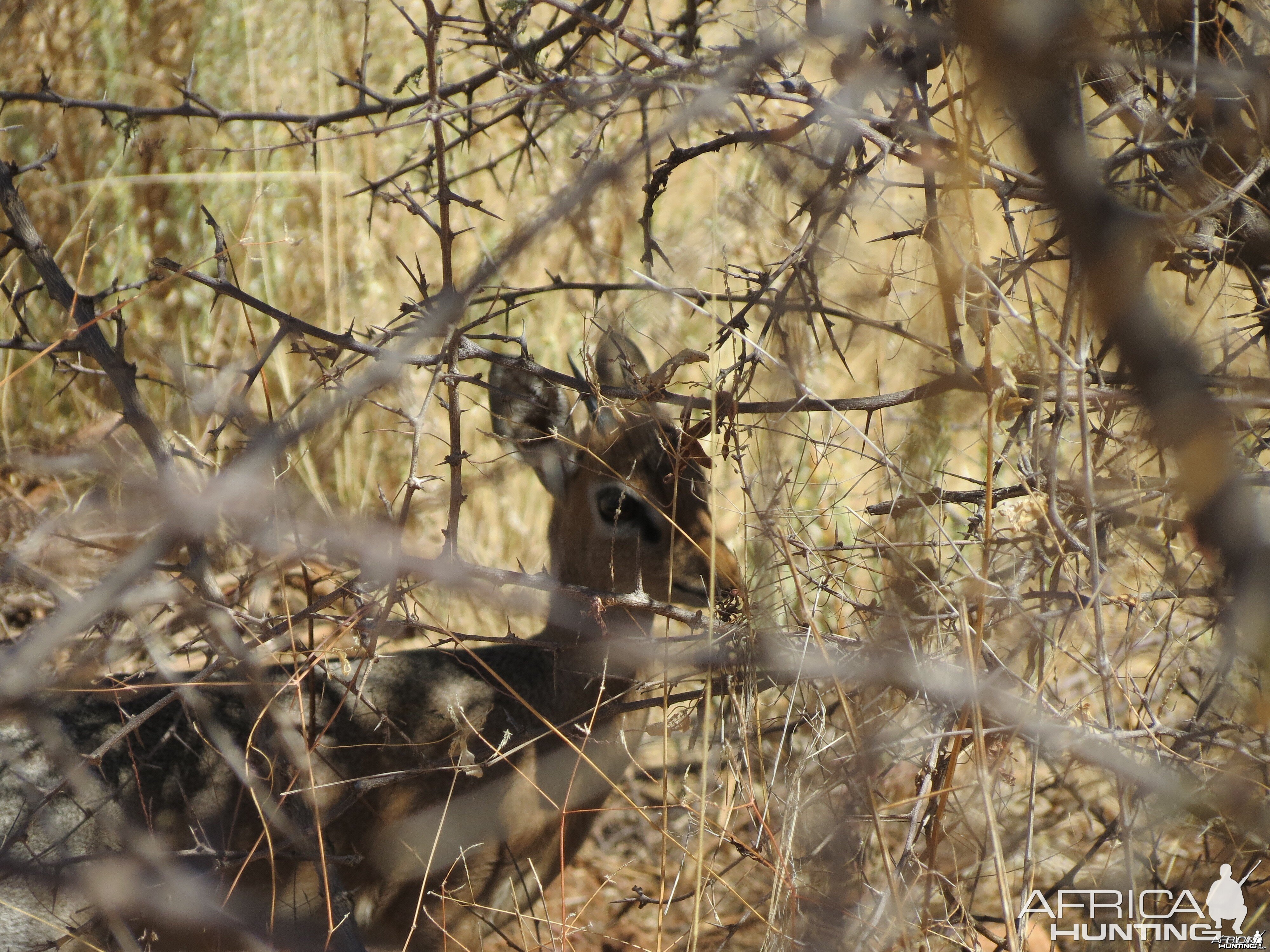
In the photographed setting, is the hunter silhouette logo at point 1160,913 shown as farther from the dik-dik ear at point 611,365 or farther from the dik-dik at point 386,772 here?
the dik-dik ear at point 611,365

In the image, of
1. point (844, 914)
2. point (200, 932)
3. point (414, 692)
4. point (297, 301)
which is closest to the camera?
point (844, 914)

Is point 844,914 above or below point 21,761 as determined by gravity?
above

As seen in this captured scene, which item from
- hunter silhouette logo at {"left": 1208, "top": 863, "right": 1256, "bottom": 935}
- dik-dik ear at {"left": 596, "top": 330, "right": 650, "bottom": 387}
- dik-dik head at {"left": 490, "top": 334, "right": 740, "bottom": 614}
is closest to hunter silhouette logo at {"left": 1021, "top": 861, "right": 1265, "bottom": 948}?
hunter silhouette logo at {"left": 1208, "top": 863, "right": 1256, "bottom": 935}

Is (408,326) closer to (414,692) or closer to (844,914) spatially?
(844,914)

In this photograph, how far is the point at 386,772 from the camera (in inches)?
145

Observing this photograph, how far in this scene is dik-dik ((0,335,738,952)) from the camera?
2896 millimetres

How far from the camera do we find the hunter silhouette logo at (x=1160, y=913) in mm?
2354

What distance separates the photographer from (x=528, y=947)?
11.1 feet

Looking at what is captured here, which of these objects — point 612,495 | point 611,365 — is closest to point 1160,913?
point 612,495

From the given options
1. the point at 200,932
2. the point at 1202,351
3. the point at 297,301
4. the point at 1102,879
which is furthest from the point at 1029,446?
the point at 297,301

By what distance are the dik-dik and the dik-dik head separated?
0.04ft

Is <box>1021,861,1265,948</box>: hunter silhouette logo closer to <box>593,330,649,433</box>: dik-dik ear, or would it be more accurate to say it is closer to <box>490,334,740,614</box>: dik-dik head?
<box>490,334,740,614</box>: dik-dik head

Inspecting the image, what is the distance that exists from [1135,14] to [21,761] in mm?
4190

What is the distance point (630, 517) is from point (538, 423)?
0.55m
